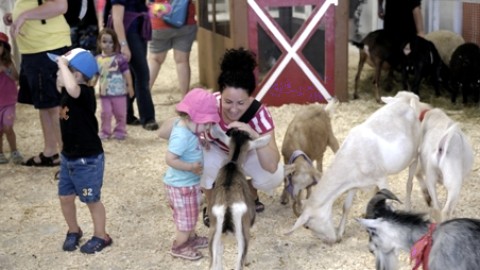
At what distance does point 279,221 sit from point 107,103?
8.67 feet

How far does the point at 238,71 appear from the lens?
4016 millimetres

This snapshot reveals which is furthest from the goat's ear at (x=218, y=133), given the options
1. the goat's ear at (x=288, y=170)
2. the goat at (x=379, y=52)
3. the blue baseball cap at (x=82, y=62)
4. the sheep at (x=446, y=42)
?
the sheep at (x=446, y=42)

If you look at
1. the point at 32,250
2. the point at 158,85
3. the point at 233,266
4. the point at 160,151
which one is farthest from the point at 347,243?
the point at 158,85

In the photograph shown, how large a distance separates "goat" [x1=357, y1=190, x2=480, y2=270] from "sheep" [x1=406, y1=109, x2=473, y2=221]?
1169 mm

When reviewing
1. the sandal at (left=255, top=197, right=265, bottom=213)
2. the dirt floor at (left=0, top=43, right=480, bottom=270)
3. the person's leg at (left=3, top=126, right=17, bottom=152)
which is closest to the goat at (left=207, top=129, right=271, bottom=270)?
the dirt floor at (left=0, top=43, right=480, bottom=270)

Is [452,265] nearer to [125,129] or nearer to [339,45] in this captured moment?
[125,129]

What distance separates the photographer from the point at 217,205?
349 cm

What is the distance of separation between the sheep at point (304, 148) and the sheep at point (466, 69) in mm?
2924

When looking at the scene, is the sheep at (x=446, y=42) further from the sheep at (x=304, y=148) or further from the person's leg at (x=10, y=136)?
the person's leg at (x=10, y=136)

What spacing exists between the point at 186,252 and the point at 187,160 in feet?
2.02

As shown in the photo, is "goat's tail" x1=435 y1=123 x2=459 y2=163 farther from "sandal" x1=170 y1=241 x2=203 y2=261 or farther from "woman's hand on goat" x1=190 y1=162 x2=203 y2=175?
"sandal" x1=170 y1=241 x2=203 y2=261

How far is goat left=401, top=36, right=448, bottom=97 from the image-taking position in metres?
7.77

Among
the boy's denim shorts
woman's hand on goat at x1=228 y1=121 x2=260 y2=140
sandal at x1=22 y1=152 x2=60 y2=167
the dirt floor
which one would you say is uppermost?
woman's hand on goat at x1=228 y1=121 x2=260 y2=140

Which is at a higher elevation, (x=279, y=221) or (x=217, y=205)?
(x=217, y=205)
